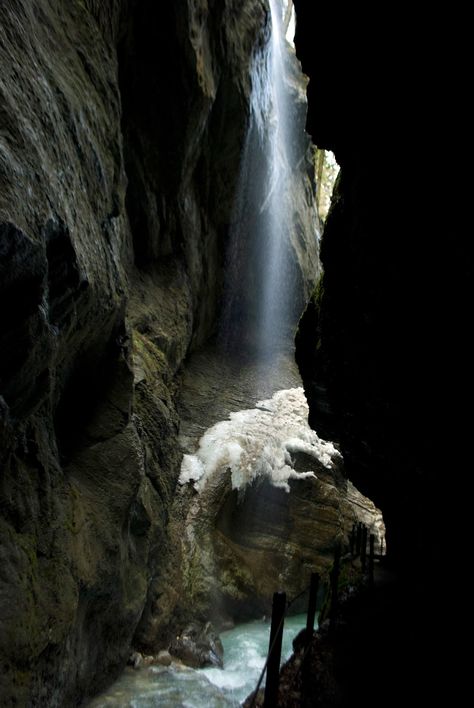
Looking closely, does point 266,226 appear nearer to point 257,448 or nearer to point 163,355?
point 163,355

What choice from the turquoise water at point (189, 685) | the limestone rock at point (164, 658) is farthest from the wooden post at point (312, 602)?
the limestone rock at point (164, 658)

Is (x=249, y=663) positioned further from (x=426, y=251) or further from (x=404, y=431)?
(x=426, y=251)

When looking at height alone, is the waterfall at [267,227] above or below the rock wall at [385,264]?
above

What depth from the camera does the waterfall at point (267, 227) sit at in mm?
17953

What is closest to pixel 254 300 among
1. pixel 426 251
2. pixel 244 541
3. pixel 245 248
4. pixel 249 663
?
pixel 245 248

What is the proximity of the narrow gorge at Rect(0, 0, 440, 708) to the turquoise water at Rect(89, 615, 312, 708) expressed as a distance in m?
0.19

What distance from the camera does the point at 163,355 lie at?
13.2 m

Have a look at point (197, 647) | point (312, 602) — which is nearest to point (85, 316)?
point (312, 602)

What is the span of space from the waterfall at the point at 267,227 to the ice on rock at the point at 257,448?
16.6 ft

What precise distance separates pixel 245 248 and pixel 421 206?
16037mm

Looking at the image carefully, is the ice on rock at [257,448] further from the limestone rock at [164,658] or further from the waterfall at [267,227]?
the waterfall at [267,227]

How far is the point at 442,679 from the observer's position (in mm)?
5809

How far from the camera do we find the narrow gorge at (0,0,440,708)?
4457 mm

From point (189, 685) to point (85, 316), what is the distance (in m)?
7.05
